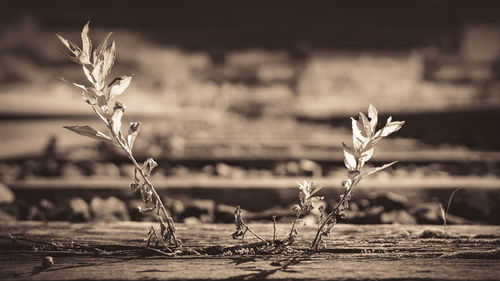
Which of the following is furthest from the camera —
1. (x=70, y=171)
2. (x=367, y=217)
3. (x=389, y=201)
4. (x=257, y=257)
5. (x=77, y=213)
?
(x=70, y=171)

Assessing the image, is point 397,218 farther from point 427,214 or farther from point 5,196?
point 5,196

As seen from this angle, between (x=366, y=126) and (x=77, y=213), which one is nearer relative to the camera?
(x=366, y=126)

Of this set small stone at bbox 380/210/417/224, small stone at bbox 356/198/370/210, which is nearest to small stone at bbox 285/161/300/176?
small stone at bbox 356/198/370/210

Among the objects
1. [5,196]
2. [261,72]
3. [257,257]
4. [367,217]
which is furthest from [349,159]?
[261,72]

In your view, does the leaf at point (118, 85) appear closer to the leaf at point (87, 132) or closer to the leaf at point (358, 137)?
the leaf at point (87, 132)

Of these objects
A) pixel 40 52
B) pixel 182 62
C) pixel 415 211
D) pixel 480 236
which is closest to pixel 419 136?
pixel 415 211

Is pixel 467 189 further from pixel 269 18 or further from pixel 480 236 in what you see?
pixel 269 18
